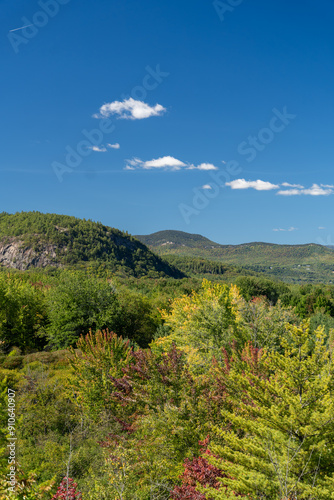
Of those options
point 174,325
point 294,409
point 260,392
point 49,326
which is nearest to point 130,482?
point 260,392

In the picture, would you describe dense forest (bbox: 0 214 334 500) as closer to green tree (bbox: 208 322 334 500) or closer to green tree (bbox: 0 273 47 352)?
green tree (bbox: 208 322 334 500)

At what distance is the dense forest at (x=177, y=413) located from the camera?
→ 7375 millimetres

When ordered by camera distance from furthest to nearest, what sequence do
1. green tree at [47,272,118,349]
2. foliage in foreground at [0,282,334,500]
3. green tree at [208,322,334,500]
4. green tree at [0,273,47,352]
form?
1. green tree at [0,273,47,352]
2. green tree at [47,272,118,349]
3. foliage in foreground at [0,282,334,500]
4. green tree at [208,322,334,500]

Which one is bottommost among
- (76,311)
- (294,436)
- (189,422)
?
(189,422)

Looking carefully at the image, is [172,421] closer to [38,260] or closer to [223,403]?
[223,403]

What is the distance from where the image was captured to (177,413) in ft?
34.9

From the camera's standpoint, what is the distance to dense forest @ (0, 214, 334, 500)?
24.2 ft

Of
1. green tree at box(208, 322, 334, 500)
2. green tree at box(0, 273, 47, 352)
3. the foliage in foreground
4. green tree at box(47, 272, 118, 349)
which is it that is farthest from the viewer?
green tree at box(0, 273, 47, 352)

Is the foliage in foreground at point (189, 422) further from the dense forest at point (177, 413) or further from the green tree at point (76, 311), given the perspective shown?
the green tree at point (76, 311)

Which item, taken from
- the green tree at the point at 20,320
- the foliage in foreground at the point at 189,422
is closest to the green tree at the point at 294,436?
the foliage in foreground at the point at 189,422

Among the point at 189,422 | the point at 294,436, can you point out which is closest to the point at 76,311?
the point at 189,422

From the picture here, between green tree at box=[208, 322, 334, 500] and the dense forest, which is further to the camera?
the dense forest

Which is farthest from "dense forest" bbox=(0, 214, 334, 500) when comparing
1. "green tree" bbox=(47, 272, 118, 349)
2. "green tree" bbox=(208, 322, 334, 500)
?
"green tree" bbox=(47, 272, 118, 349)

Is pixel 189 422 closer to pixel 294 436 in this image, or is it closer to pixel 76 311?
pixel 294 436
